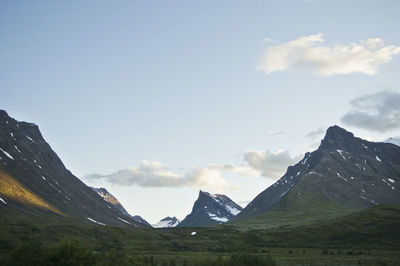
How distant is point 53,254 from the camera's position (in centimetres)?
6456

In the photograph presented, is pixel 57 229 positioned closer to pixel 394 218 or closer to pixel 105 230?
pixel 105 230

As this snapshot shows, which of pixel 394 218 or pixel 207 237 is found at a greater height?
pixel 394 218

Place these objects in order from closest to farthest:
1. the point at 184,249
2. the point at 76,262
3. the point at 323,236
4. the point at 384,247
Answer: the point at 76,262 < the point at 384,247 < the point at 184,249 < the point at 323,236

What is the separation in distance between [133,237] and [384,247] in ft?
332

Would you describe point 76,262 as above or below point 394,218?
below

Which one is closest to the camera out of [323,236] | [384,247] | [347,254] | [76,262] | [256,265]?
[76,262]

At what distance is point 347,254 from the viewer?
12519 centimetres

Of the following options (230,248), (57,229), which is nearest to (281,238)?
(230,248)

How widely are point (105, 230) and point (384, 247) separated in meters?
113

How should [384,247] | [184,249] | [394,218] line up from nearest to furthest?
1. [384,247]
2. [184,249]
3. [394,218]

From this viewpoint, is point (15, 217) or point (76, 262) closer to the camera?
point (76, 262)

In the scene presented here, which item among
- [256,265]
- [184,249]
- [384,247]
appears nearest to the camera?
[256,265]

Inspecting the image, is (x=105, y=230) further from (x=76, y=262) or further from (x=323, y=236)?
(x=76, y=262)

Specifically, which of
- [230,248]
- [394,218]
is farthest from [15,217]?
[394,218]
